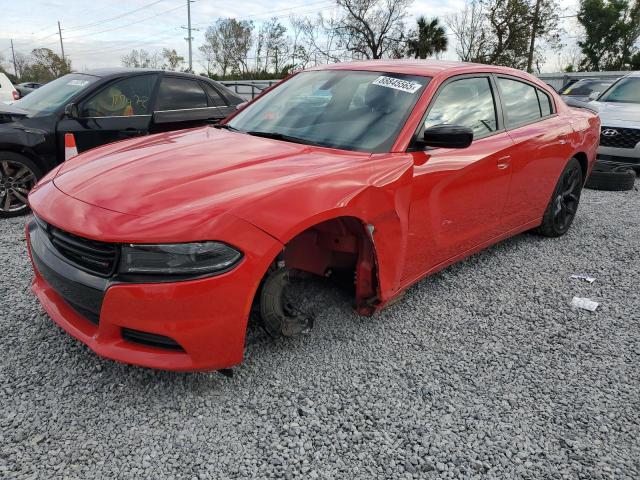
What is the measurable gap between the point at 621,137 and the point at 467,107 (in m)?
5.92

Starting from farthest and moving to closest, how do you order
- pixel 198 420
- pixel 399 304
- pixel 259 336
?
pixel 399 304 → pixel 259 336 → pixel 198 420

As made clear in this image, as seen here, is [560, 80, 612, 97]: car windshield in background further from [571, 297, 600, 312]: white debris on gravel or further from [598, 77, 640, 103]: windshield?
[571, 297, 600, 312]: white debris on gravel

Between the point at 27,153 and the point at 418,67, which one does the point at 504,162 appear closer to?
the point at 418,67

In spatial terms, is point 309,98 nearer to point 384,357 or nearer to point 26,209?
point 384,357

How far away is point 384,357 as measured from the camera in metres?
2.57

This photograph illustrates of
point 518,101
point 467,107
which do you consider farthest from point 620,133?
point 467,107

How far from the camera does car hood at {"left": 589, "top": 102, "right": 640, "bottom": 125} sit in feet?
25.9

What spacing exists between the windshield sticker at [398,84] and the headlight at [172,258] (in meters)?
1.67

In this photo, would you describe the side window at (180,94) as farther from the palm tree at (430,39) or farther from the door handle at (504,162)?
the palm tree at (430,39)

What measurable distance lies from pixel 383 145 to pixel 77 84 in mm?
4250

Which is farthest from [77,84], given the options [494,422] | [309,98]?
[494,422]

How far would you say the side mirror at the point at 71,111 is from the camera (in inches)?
198

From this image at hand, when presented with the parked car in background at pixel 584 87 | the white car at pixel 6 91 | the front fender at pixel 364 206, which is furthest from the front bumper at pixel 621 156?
the white car at pixel 6 91

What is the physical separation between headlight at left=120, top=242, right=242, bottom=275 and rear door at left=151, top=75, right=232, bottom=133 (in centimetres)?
367
